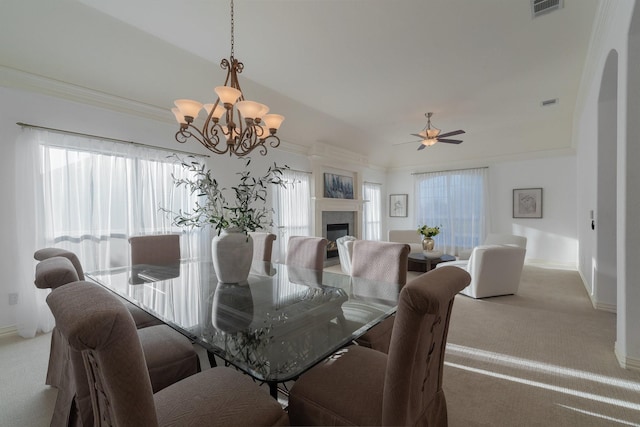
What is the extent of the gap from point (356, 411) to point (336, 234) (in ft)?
18.5

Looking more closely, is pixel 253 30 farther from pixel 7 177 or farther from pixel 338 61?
pixel 7 177

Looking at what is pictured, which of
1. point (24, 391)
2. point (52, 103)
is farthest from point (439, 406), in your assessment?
point (52, 103)

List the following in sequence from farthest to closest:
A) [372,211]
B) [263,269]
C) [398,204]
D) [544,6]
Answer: [398,204], [372,211], [263,269], [544,6]

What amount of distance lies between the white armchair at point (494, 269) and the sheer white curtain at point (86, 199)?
154 inches

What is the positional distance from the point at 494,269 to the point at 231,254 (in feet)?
11.2

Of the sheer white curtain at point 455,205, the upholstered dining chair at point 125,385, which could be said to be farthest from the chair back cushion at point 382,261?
the sheer white curtain at point 455,205

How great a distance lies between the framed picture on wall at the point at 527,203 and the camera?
6223 mm

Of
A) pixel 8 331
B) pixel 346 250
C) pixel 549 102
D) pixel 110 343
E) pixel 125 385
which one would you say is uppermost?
pixel 549 102

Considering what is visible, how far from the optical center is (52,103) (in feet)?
9.30

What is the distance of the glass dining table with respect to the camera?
1096 millimetres

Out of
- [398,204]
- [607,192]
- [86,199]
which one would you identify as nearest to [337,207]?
[398,204]

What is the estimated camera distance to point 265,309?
1.54 metres

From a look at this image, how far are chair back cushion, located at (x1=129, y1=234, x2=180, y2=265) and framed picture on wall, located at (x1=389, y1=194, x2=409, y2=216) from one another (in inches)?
259

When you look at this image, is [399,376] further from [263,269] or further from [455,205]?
[455,205]
